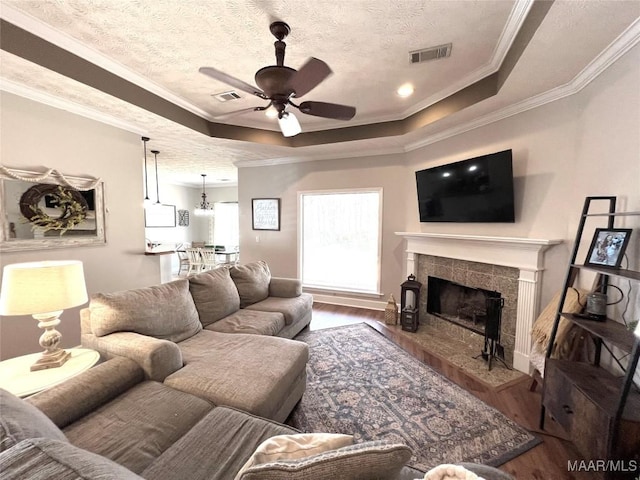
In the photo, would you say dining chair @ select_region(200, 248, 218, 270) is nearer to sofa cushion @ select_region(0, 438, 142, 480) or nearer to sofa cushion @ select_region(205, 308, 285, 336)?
sofa cushion @ select_region(205, 308, 285, 336)

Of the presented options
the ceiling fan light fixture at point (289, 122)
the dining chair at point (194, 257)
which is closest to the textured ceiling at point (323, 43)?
the ceiling fan light fixture at point (289, 122)

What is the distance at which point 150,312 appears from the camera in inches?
80.7

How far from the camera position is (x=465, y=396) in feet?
7.37

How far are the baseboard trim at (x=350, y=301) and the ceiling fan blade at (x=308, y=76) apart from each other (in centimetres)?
349

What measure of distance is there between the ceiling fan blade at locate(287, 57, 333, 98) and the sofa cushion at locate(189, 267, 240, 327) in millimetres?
1955

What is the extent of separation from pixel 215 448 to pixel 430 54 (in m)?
3.02

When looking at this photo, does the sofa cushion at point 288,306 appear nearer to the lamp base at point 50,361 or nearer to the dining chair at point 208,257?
the lamp base at point 50,361

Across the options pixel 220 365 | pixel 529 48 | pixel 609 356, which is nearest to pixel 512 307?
pixel 609 356

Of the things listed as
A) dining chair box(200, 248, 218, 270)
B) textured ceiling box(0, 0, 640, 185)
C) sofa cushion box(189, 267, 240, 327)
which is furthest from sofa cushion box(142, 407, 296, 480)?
dining chair box(200, 248, 218, 270)

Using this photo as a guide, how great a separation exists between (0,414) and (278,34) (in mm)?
2395

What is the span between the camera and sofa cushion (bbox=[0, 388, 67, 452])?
797 mm

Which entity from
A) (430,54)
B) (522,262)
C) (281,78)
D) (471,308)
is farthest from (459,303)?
(281,78)

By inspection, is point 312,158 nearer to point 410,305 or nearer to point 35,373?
point 410,305

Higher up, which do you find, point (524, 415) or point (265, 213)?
point (265, 213)
